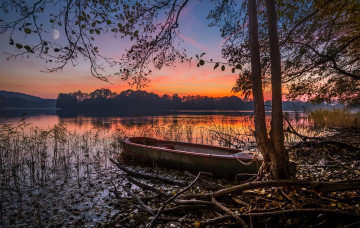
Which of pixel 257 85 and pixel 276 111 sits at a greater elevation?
pixel 257 85

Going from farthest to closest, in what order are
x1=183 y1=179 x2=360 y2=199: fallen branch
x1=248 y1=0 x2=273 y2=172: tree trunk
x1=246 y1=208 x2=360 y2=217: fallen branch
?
1. x1=248 y1=0 x2=273 y2=172: tree trunk
2. x1=183 y1=179 x2=360 y2=199: fallen branch
3. x1=246 y1=208 x2=360 y2=217: fallen branch

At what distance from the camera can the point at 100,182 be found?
6777 millimetres

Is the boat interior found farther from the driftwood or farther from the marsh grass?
the driftwood

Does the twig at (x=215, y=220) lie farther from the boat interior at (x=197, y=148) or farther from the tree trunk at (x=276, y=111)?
the boat interior at (x=197, y=148)

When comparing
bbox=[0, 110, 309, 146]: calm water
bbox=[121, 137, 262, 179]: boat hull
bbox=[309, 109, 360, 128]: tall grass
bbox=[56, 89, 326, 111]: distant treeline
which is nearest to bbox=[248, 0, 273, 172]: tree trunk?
bbox=[0, 110, 309, 146]: calm water

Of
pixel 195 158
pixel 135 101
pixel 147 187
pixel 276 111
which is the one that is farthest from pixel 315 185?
pixel 135 101

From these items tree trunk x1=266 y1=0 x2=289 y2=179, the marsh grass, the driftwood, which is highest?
tree trunk x1=266 y1=0 x2=289 y2=179

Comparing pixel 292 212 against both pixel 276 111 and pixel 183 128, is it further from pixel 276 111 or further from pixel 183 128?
pixel 183 128

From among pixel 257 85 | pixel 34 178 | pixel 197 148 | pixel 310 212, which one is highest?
pixel 257 85

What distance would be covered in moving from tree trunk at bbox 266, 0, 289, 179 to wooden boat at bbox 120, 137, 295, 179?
784mm

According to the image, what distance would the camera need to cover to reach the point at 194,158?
7.16 m

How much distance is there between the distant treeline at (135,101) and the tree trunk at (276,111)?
9685 centimetres

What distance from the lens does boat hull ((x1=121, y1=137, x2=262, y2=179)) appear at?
6.21 metres

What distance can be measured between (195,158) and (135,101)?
101115 mm
